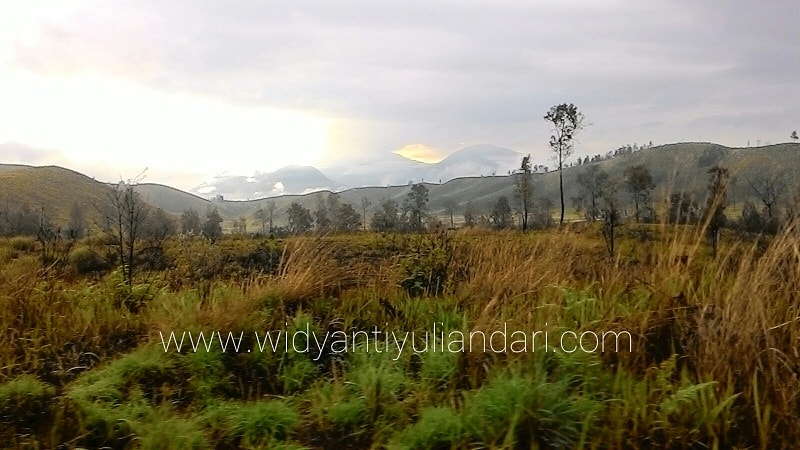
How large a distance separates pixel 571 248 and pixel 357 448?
4084 millimetres

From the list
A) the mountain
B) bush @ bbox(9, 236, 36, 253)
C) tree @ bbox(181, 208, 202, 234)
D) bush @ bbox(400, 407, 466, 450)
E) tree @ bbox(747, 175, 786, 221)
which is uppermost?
the mountain

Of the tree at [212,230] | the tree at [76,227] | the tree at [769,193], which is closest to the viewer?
the tree at [769,193]

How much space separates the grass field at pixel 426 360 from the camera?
2990mm

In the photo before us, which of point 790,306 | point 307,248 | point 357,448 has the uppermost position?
point 307,248

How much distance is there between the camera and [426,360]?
3824 millimetres

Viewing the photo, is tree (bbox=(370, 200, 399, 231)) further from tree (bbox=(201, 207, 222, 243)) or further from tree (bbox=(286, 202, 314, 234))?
tree (bbox=(201, 207, 222, 243))

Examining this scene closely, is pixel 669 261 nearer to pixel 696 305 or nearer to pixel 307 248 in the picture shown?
pixel 696 305

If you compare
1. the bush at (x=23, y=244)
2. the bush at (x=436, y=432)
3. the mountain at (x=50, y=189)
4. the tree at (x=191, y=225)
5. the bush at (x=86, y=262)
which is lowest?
the bush at (x=436, y=432)

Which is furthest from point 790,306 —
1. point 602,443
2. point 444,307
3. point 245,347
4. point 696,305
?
point 245,347

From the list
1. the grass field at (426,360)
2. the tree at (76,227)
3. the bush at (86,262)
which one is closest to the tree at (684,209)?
the grass field at (426,360)

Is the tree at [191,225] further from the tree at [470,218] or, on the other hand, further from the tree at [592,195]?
the tree at [592,195]

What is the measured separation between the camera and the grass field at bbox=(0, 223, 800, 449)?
9.81ft

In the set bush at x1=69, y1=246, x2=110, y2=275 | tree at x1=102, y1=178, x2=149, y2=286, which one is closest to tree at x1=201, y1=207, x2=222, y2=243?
bush at x1=69, y1=246, x2=110, y2=275

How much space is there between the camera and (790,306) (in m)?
3.75
